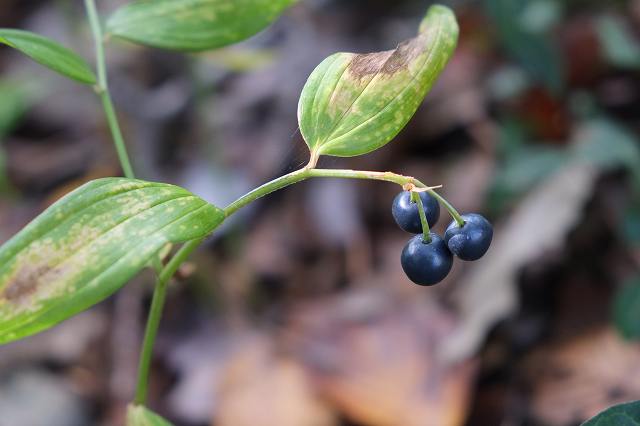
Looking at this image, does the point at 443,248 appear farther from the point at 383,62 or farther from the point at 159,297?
the point at 159,297

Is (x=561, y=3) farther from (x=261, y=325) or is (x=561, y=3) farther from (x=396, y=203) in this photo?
(x=396, y=203)

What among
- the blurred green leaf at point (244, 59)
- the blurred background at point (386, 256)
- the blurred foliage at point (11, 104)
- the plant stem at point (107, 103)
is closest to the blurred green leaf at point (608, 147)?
the blurred background at point (386, 256)

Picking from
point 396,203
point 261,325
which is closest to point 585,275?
point 261,325

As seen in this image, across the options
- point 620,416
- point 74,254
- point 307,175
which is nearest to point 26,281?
point 74,254

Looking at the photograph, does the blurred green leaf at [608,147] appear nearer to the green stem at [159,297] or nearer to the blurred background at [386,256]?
the blurred background at [386,256]

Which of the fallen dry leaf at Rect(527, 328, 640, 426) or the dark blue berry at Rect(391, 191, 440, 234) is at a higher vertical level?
the dark blue berry at Rect(391, 191, 440, 234)

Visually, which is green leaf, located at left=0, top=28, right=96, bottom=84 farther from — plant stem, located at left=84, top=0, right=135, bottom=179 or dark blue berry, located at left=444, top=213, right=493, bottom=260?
dark blue berry, located at left=444, top=213, right=493, bottom=260

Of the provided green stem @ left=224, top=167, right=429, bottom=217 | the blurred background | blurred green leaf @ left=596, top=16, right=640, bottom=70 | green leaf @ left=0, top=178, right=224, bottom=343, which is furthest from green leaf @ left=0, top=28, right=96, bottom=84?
blurred green leaf @ left=596, top=16, right=640, bottom=70
